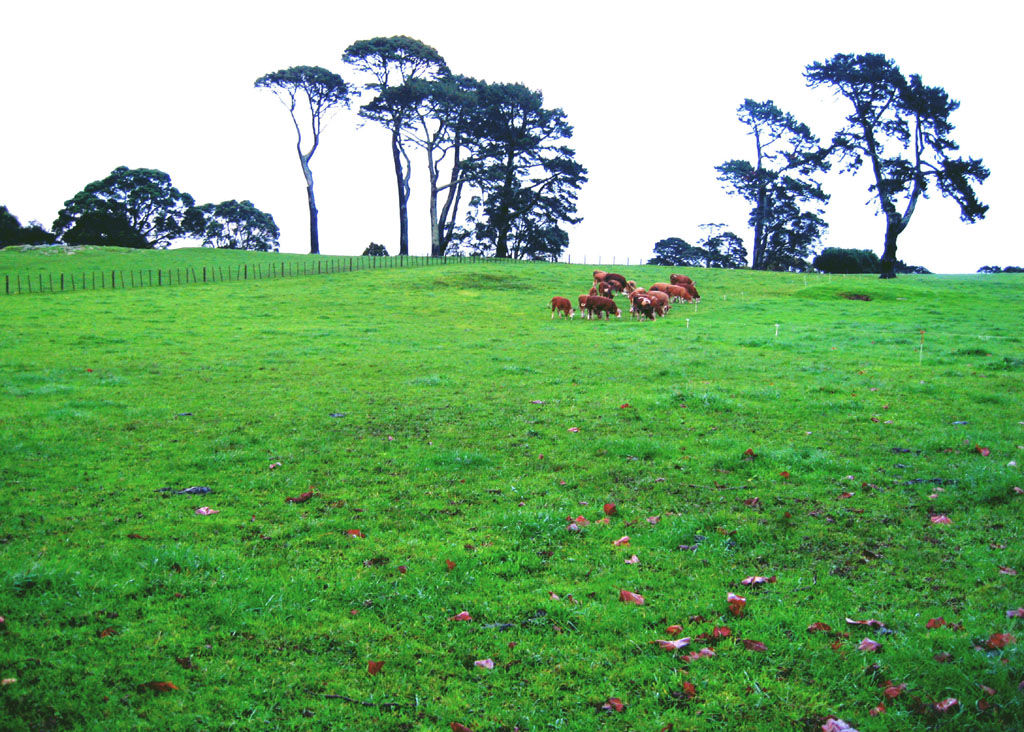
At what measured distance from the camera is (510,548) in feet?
24.1

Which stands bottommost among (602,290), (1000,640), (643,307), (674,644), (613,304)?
(674,644)

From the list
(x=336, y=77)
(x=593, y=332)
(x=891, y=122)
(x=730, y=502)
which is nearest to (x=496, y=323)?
(x=593, y=332)

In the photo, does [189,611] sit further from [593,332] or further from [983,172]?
[983,172]

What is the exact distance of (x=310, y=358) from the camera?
20578mm

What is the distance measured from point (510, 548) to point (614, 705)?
2.68m

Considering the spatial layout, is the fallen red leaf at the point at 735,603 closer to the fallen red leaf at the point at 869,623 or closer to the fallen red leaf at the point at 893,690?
the fallen red leaf at the point at 869,623

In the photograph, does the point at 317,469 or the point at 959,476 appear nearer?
the point at 959,476

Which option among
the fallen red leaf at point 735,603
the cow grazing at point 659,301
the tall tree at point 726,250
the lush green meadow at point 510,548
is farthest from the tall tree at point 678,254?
the fallen red leaf at point 735,603

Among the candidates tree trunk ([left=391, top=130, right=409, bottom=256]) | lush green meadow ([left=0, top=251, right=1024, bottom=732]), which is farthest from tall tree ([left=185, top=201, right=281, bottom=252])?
lush green meadow ([left=0, top=251, right=1024, bottom=732])

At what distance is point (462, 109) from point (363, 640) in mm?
63607

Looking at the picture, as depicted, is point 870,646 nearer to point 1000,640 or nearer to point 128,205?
point 1000,640

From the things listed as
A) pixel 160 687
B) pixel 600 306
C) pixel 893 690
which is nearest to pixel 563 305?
pixel 600 306

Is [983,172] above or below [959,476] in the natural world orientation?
above

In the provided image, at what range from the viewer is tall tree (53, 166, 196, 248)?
80.9 meters
